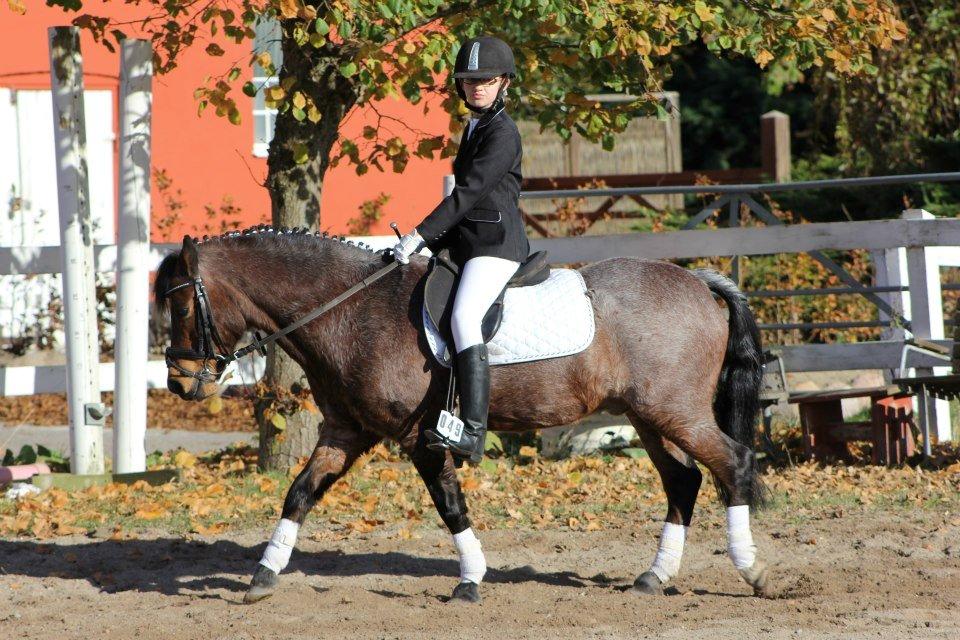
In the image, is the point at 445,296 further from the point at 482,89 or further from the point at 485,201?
the point at 482,89

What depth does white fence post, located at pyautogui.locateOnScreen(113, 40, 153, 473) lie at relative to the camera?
29.3ft

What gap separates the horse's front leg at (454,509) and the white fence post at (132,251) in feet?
12.1

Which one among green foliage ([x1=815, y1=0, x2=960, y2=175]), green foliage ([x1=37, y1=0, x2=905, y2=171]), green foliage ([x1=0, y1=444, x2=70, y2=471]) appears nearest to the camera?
green foliage ([x1=37, y1=0, x2=905, y2=171])

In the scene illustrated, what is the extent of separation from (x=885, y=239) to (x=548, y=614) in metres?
5.17

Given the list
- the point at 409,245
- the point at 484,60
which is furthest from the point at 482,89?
the point at 409,245

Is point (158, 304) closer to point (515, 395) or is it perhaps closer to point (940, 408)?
point (515, 395)

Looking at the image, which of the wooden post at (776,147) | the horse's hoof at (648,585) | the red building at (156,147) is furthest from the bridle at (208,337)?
the wooden post at (776,147)

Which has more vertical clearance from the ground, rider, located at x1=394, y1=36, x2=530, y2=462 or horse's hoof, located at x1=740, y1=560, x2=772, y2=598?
rider, located at x1=394, y1=36, x2=530, y2=462

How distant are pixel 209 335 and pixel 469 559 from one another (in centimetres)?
164

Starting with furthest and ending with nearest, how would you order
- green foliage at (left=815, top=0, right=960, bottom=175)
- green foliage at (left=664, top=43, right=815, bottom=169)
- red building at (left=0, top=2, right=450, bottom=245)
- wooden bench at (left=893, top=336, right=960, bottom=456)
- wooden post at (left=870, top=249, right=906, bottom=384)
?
green foliage at (left=664, top=43, right=815, bottom=169) < green foliage at (left=815, top=0, right=960, bottom=175) < red building at (left=0, top=2, right=450, bottom=245) < wooden post at (left=870, top=249, right=906, bottom=384) < wooden bench at (left=893, top=336, right=960, bottom=456)

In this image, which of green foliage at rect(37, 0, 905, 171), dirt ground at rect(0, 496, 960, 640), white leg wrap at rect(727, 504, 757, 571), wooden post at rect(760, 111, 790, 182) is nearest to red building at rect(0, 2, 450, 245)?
green foliage at rect(37, 0, 905, 171)

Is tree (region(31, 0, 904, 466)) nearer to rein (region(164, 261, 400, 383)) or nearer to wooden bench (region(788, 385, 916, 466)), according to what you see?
rein (region(164, 261, 400, 383))

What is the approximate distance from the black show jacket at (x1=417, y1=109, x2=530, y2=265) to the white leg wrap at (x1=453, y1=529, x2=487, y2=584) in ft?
4.45

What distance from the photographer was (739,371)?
21.0 ft
